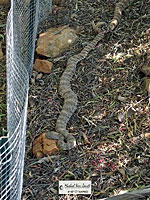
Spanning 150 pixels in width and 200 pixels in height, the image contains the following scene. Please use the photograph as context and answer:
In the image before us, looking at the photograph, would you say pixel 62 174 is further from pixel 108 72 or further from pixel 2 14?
pixel 2 14

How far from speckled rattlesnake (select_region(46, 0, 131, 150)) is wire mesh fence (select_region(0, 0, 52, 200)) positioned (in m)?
0.58

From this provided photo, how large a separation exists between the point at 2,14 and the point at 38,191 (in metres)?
3.76

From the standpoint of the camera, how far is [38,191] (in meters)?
4.38

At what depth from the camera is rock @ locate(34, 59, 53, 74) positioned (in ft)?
19.4

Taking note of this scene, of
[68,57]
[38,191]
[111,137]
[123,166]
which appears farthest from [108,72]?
[38,191]

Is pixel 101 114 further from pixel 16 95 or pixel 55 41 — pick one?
pixel 55 41

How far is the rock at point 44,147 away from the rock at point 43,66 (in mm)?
1336

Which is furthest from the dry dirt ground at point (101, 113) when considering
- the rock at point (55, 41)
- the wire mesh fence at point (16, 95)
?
the wire mesh fence at point (16, 95)

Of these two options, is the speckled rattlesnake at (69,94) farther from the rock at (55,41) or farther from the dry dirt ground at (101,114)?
the rock at (55,41)

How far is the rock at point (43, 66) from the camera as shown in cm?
593

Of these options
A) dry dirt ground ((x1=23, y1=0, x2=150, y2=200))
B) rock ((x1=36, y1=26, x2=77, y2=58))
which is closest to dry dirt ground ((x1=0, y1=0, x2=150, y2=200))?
dry dirt ground ((x1=23, y1=0, x2=150, y2=200))

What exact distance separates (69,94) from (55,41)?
1.22 m

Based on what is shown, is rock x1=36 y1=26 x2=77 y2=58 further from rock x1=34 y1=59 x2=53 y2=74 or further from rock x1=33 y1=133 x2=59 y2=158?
rock x1=33 y1=133 x2=59 y2=158

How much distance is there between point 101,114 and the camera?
17.0ft
